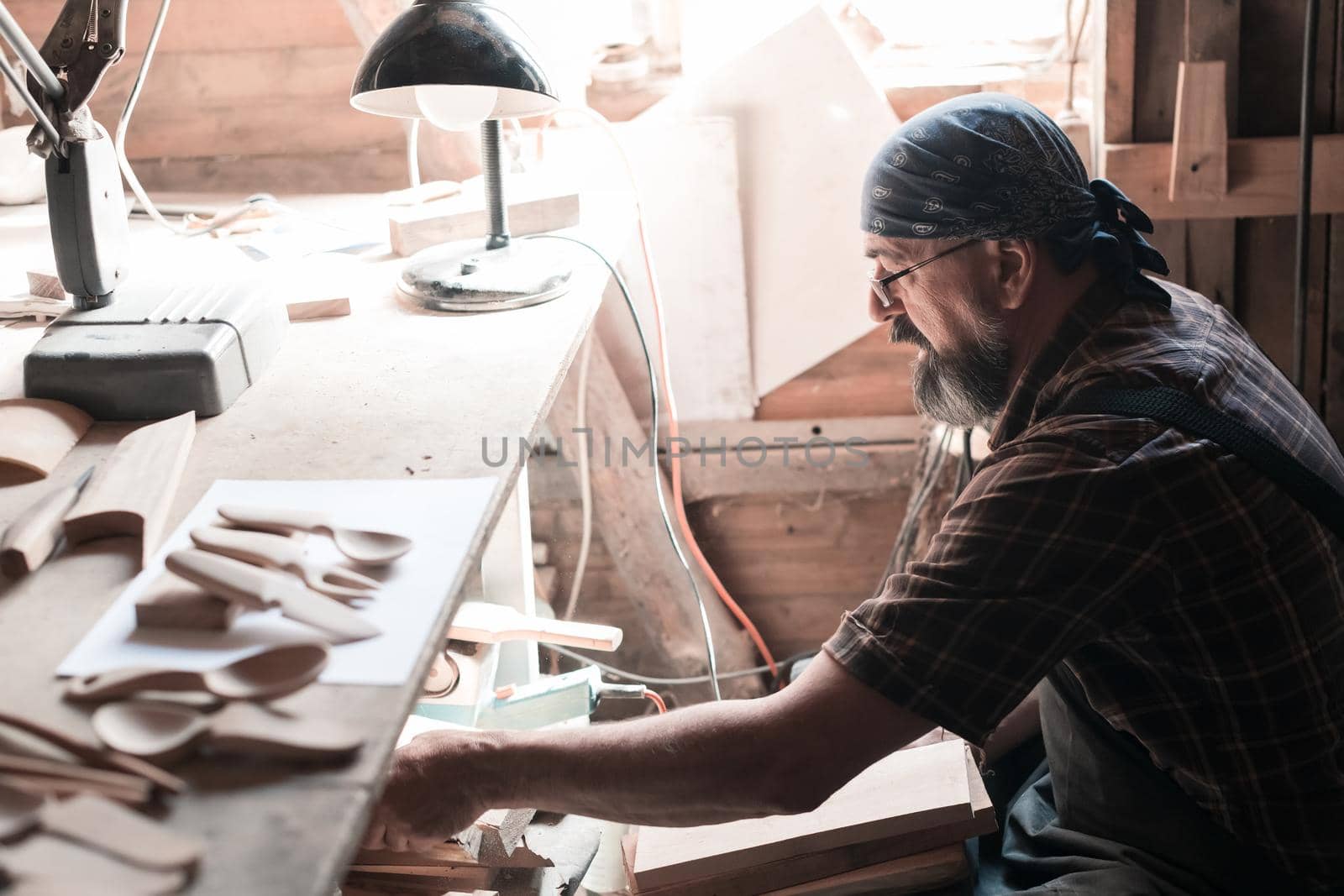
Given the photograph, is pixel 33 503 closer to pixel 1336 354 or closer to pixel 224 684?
pixel 224 684

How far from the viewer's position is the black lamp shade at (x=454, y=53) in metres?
1.46

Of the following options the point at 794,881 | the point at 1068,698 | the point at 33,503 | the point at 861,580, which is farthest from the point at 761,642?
the point at 33,503

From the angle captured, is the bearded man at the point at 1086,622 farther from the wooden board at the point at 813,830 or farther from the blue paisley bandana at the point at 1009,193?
the wooden board at the point at 813,830

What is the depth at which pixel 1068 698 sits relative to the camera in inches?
57.0

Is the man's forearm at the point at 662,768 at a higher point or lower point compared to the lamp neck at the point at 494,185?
lower

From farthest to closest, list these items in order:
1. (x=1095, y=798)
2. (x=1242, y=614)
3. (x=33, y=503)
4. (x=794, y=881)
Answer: (x=794, y=881), (x=1095, y=798), (x=1242, y=614), (x=33, y=503)

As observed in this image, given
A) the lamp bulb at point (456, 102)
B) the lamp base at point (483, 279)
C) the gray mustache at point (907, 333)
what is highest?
the lamp bulb at point (456, 102)

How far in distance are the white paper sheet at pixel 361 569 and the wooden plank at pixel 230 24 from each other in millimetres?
1773

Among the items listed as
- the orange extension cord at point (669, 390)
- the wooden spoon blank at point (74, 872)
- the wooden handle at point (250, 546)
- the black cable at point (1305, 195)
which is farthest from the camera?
the orange extension cord at point (669, 390)

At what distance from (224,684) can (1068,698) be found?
103 cm

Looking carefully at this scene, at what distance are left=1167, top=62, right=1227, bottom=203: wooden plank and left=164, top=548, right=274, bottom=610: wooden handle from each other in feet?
5.77

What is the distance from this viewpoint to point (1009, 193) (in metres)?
1.42

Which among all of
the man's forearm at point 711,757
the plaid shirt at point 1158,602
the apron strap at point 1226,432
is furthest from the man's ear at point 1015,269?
the man's forearm at point 711,757

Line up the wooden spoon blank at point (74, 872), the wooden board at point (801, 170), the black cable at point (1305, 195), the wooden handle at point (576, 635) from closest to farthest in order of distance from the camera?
the wooden spoon blank at point (74, 872) → the wooden handle at point (576, 635) → the black cable at point (1305, 195) → the wooden board at point (801, 170)
